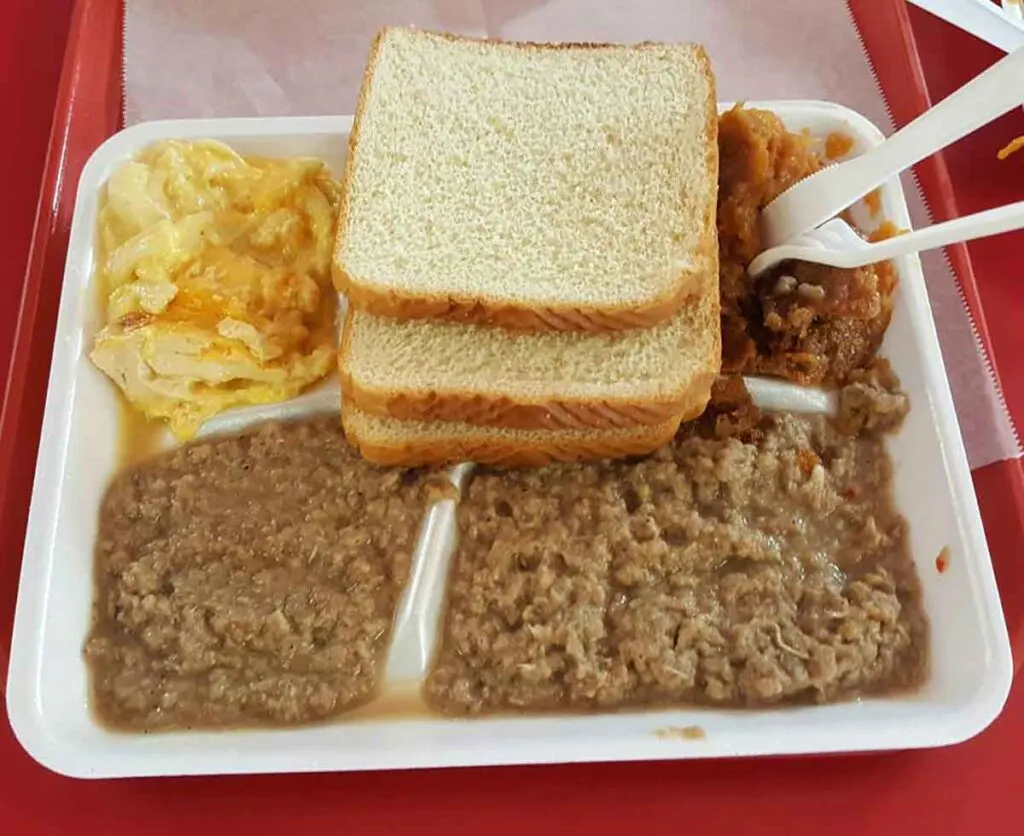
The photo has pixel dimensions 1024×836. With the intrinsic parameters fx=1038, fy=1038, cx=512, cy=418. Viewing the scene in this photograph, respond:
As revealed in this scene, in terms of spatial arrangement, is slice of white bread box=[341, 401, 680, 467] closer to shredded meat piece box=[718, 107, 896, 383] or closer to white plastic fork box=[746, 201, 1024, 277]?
shredded meat piece box=[718, 107, 896, 383]

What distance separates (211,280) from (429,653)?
0.75m

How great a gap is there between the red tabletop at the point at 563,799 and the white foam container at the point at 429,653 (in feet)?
0.32

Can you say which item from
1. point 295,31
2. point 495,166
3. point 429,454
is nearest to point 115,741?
point 429,454

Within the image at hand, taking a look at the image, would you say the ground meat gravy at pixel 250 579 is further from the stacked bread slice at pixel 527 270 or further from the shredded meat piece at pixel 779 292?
the shredded meat piece at pixel 779 292

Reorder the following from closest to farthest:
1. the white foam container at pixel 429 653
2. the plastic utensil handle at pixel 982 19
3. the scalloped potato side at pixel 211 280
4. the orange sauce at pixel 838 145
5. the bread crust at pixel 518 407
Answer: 1. the white foam container at pixel 429 653
2. the bread crust at pixel 518 407
3. the scalloped potato side at pixel 211 280
4. the orange sauce at pixel 838 145
5. the plastic utensil handle at pixel 982 19

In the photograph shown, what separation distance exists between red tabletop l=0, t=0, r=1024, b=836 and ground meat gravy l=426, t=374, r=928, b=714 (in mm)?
119

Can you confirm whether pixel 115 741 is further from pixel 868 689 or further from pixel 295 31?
pixel 295 31

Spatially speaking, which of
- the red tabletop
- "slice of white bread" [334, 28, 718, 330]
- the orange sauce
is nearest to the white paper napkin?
the orange sauce

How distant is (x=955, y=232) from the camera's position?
154 cm

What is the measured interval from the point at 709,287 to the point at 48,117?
1501 millimetres

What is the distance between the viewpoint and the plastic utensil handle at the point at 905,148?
1.46 metres

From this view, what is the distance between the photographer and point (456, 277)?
65.7 inches

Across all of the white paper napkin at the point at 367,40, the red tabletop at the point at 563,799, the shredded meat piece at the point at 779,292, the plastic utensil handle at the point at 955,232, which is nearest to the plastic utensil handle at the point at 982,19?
the white paper napkin at the point at 367,40

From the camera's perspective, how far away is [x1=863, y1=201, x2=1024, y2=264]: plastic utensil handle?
4.86 feet
